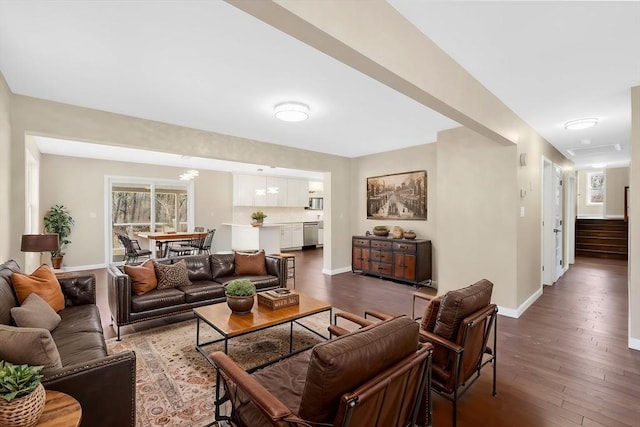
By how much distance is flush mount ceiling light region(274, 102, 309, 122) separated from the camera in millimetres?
3256

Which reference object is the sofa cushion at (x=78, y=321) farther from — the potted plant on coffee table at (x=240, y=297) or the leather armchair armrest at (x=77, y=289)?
the potted plant on coffee table at (x=240, y=297)

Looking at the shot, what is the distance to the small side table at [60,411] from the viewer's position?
1.21 meters

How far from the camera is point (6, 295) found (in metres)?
2.18

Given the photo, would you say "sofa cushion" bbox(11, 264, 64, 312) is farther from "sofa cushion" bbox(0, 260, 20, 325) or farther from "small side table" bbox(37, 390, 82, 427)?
"small side table" bbox(37, 390, 82, 427)

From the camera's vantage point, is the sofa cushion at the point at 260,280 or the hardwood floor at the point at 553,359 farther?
the sofa cushion at the point at 260,280

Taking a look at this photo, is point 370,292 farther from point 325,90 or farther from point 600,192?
point 600,192

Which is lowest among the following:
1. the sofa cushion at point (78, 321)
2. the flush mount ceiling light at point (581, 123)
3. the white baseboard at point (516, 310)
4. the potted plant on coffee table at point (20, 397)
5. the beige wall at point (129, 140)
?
the white baseboard at point (516, 310)

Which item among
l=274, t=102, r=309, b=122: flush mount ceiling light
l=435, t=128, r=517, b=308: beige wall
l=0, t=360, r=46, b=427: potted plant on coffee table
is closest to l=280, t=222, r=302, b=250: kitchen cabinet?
l=435, t=128, r=517, b=308: beige wall

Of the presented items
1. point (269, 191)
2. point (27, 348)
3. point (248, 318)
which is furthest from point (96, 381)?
point (269, 191)

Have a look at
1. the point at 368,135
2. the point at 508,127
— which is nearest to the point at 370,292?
the point at 368,135

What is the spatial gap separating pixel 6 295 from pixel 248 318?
1725 millimetres

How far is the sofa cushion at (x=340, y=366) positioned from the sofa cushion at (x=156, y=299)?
2.71 m

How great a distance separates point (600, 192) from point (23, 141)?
15.0 m

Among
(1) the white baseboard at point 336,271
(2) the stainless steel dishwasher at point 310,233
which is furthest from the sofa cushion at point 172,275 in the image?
(2) the stainless steel dishwasher at point 310,233
